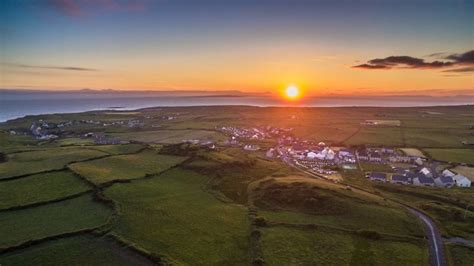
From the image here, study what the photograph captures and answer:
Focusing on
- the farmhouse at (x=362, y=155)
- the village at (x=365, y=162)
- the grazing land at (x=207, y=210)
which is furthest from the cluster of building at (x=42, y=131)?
the farmhouse at (x=362, y=155)

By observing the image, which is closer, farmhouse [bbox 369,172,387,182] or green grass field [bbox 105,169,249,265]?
green grass field [bbox 105,169,249,265]

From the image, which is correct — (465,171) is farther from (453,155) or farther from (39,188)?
(39,188)

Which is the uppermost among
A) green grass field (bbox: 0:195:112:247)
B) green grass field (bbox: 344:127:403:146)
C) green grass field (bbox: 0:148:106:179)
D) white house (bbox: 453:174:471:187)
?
green grass field (bbox: 0:148:106:179)

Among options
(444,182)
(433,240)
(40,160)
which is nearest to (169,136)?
(40,160)

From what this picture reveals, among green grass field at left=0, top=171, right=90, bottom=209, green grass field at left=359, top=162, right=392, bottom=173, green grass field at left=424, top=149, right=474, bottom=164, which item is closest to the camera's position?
green grass field at left=0, top=171, right=90, bottom=209

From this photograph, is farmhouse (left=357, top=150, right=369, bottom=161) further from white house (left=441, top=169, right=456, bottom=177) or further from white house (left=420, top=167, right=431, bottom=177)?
white house (left=441, top=169, right=456, bottom=177)

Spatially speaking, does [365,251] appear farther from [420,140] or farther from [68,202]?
[420,140]

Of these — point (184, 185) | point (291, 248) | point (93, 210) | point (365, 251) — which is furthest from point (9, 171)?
point (365, 251)

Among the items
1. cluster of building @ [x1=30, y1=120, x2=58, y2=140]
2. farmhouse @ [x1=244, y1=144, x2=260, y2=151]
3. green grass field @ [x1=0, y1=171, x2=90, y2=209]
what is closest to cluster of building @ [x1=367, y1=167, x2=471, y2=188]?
farmhouse @ [x1=244, y1=144, x2=260, y2=151]
